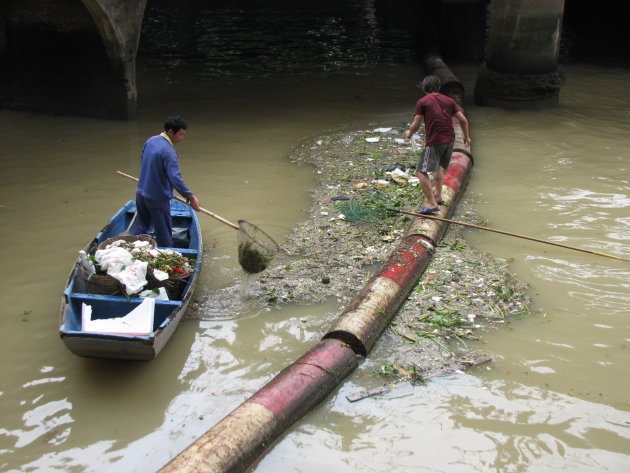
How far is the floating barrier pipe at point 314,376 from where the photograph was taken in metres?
3.94

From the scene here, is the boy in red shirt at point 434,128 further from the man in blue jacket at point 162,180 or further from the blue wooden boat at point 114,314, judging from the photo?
the blue wooden boat at point 114,314

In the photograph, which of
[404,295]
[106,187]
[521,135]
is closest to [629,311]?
[404,295]

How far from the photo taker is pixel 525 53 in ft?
39.5

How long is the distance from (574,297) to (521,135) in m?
5.40

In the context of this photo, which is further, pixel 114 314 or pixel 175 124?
pixel 175 124

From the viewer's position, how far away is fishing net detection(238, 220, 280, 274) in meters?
5.96

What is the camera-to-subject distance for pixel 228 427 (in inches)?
162

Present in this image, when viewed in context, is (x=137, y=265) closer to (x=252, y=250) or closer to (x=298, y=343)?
(x=252, y=250)

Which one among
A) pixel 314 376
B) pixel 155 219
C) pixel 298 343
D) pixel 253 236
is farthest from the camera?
pixel 253 236

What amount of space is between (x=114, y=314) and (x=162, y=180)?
149cm

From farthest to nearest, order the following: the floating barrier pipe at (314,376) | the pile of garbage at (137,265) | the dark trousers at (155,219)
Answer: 1. the dark trousers at (155,219)
2. the pile of garbage at (137,265)
3. the floating barrier pipe at (314,376)

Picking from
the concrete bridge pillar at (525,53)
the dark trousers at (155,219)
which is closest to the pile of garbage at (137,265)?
the dark trousers at (155,219)

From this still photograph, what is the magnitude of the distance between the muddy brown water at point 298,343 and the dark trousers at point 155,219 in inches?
25.0

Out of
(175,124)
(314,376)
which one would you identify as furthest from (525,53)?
(314,376)
